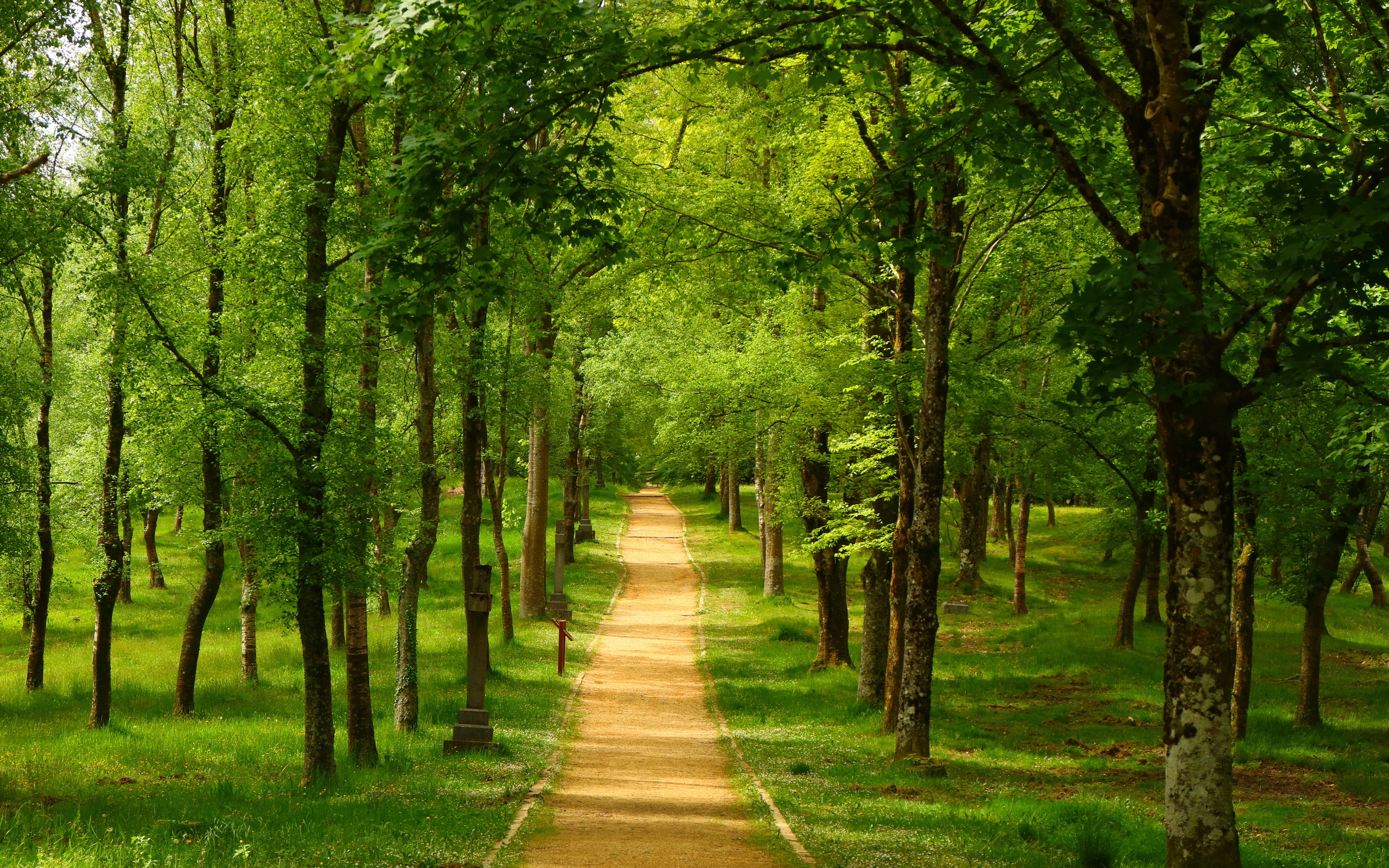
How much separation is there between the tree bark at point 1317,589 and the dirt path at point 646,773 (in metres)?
10.4

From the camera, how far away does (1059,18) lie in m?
6.97

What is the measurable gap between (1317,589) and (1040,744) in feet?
19.0

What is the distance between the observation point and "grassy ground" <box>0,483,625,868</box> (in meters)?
8.73

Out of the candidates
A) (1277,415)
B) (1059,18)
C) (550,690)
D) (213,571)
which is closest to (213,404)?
(213,571)

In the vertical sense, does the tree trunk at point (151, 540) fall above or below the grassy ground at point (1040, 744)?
above

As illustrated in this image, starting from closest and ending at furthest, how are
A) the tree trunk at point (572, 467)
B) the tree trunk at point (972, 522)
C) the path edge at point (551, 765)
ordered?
the path edge at point (551, 765)
the tree trunk at point (972, 522)
the tree trunk at point (572, 467)

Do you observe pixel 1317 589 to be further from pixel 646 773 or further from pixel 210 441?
pixel 210 441

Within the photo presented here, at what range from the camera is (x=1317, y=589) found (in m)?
17.9

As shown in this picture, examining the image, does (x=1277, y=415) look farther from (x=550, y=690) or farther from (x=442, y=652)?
(x=442, y=652)

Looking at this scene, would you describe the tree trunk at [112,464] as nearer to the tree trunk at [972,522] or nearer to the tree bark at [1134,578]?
the tree bark at [1134,578]

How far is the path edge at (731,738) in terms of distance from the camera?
974 centimetres

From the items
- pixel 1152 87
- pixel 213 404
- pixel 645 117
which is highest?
pixel 645 117

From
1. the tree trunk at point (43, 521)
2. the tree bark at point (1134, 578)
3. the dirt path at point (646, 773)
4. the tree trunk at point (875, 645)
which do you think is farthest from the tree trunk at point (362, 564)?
the tree bark at point (1134, 578)

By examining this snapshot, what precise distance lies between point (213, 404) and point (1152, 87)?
9.77 meters
